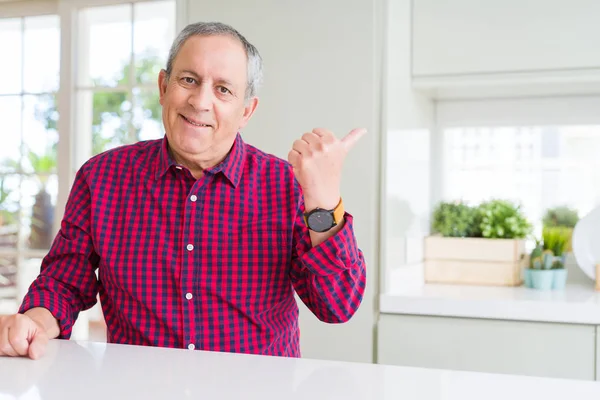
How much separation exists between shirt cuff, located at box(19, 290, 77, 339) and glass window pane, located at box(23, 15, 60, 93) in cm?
230

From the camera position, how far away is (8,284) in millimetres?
3572

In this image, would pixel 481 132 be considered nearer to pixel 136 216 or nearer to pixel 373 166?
pixel 373 166

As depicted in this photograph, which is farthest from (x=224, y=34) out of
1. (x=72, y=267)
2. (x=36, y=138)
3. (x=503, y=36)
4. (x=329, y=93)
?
(x=36, y=138)

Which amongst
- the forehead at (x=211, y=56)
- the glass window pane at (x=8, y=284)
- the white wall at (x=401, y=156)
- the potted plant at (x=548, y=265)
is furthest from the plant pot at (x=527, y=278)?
the glass window pane at (x=8, y=284)

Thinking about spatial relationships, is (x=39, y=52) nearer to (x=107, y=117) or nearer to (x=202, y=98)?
(x=107, y=117)

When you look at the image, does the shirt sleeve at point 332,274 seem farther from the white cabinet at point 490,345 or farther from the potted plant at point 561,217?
the potted plant at point 561,217

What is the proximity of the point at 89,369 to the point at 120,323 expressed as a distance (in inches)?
18.4

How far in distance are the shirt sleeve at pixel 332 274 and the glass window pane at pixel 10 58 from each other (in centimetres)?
263

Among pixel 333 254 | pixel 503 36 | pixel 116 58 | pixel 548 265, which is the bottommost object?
pixel 548 265

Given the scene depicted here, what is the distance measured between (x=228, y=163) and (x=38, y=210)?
7.77ft

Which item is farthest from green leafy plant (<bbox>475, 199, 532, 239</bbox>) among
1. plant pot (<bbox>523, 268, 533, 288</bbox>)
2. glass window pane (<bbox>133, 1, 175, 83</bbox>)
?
glass window pane (<bbox>133, 1, 175, 83</bbox>)

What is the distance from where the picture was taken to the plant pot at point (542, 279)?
2594 mm

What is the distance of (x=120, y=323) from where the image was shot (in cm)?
152

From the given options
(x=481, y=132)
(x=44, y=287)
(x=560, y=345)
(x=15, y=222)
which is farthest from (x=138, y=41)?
(x=560, y=345)
